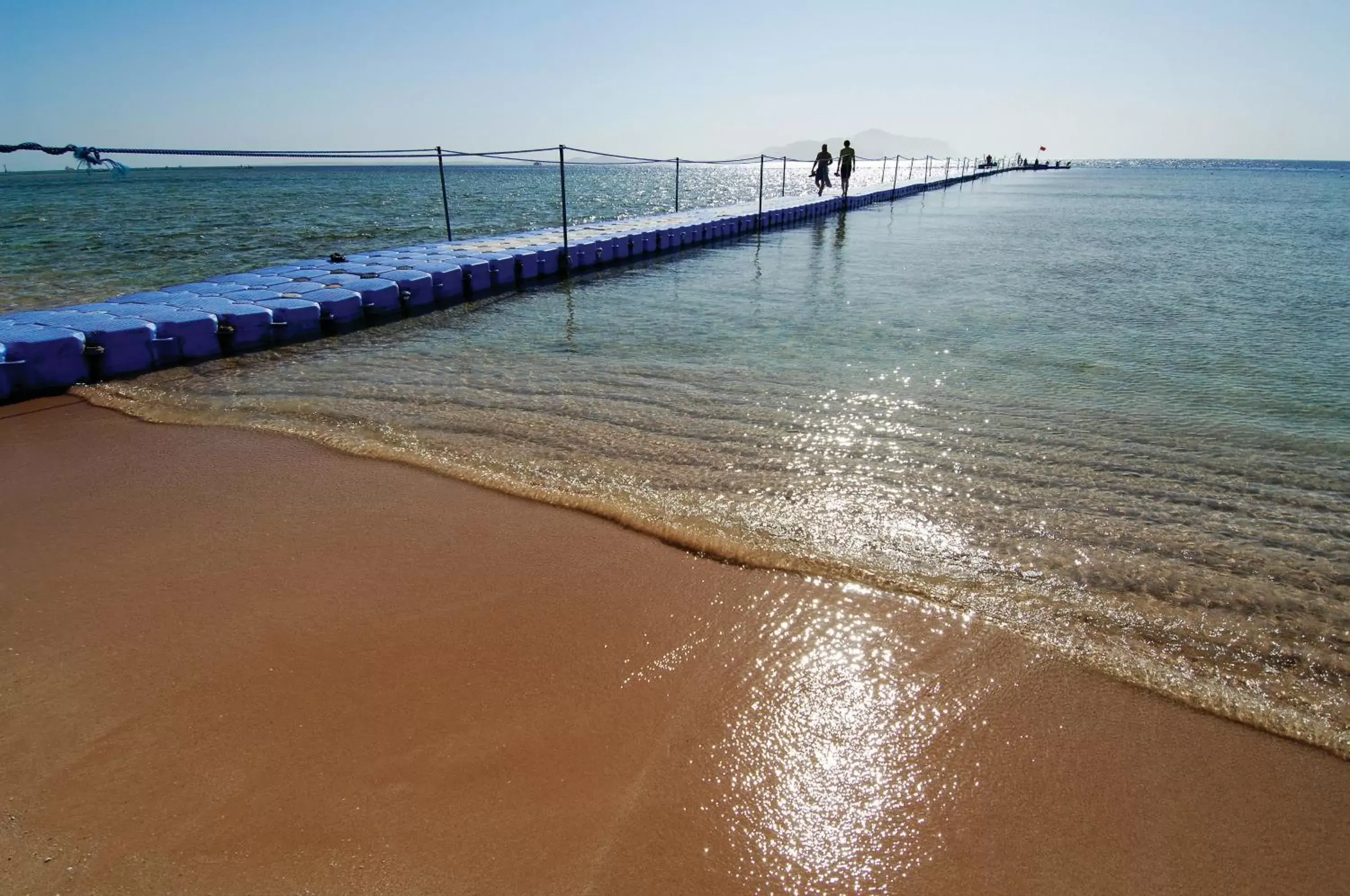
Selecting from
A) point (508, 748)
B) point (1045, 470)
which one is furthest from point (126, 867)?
point (1045, 470)

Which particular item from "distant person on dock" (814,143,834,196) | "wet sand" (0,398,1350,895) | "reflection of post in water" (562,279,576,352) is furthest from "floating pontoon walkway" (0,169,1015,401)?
"distant person on dock" (814,143,834,196)

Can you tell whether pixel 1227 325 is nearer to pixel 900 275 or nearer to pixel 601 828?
pixel 900 275

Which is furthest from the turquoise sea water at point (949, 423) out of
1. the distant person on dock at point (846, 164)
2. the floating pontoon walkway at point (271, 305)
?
the distant person on dock at point (846, 164)

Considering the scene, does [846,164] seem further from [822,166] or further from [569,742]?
[569,742]

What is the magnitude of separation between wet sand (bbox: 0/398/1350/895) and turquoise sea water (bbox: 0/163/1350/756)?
414 mm

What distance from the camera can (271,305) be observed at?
7215mm

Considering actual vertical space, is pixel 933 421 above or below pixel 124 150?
below

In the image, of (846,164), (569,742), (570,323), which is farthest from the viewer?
(846,164)

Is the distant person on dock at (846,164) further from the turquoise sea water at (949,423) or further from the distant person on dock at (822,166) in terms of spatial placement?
the turquoise sea water at (949,423)

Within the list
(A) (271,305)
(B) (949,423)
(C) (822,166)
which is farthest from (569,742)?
(C) (822,166)

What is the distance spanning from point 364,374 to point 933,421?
4.86 m

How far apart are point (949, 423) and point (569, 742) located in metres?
3.80

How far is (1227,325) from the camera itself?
8.08 m

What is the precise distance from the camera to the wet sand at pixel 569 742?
6.21ft
